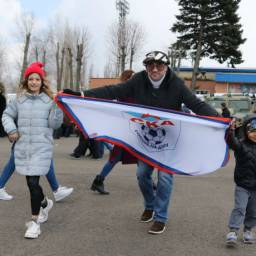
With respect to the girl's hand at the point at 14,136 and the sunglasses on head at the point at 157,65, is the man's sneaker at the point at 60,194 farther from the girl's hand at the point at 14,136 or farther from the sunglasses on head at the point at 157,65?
the sunglasses on head at the point at 157,65

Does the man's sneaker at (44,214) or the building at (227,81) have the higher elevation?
the building at (227,81)

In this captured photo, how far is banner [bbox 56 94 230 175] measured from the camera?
4531 mm

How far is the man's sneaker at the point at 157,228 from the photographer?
4605mm

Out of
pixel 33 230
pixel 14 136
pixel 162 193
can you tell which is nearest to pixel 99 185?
pixel 162 193

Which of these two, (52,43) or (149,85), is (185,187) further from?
(52,43)

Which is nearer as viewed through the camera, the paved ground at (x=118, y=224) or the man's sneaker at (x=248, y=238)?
the paved ground at (x=118, y=224)

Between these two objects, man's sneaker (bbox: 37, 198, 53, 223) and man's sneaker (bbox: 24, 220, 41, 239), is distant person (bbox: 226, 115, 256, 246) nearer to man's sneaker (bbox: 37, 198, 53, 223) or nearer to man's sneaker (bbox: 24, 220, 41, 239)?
man's sneaker (bbox: 24, 220, 41, 239)

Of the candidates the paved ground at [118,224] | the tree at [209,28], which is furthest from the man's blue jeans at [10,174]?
the tree at [209,28]

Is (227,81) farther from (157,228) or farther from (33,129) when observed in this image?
(33,129)

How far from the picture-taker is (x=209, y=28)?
40.0 meters

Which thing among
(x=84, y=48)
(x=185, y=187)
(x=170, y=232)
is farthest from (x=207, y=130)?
(x=84, y=48)

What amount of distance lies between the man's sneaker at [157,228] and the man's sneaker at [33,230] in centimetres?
116

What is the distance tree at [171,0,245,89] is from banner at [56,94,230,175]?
3571 centimetres

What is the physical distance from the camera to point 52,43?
182 ft
